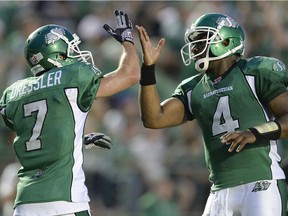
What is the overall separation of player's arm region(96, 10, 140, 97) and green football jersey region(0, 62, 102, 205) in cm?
10

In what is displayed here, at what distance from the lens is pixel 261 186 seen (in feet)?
22.1

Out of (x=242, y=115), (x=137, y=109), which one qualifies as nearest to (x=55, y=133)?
(x=242, y=115)

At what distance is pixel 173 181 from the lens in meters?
10.7

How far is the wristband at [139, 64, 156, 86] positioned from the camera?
7.03m

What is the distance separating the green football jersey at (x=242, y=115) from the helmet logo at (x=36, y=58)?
1.38 meters

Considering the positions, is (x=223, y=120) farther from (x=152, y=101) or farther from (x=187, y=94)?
(x=152, y=101)

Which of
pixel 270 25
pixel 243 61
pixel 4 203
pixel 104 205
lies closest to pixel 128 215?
pixel 104 205

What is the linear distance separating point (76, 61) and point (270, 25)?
5480 millimetres

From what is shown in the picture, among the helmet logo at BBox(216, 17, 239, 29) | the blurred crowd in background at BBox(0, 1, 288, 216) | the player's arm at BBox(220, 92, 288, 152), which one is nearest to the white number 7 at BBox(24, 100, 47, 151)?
the player's arm at BBox(220, 92, 288, 152)

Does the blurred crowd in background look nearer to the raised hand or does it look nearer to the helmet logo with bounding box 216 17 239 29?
the helmet logo with bounding box 216 17 239 29

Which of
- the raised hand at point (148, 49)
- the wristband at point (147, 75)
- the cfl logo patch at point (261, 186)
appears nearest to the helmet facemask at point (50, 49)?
the raised hand at point (148, 49)

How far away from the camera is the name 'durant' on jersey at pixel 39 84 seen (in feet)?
21.0

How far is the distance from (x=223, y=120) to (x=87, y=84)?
118 cm

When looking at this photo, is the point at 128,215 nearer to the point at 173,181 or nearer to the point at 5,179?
the point at 173,181
